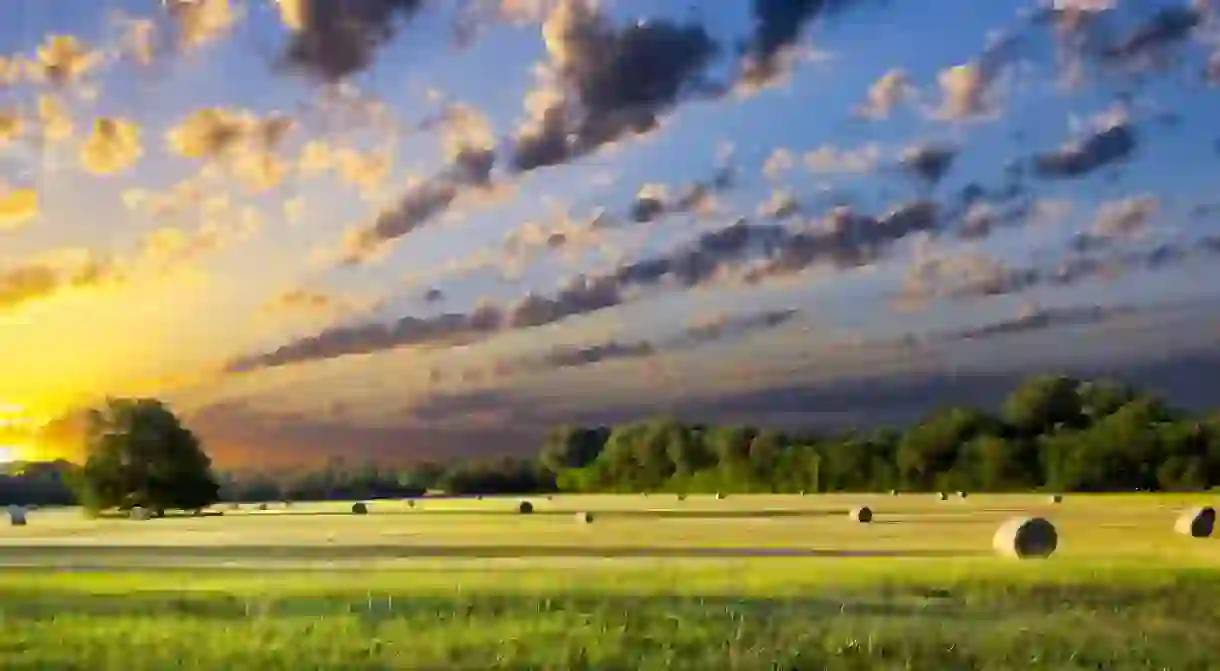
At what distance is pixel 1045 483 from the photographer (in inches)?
2552

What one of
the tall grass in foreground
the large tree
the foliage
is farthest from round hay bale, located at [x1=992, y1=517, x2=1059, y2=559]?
the large tree

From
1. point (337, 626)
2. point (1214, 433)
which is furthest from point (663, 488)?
point (337, 626)

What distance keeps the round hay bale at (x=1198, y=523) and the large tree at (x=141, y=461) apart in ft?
154

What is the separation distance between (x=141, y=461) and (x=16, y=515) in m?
6.08

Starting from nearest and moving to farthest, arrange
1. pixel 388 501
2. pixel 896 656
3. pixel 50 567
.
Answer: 1. pixel 896 656
2. pixel 50 567
3. pixel 388 501

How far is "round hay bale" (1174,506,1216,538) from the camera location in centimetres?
4094

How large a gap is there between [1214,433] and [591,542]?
35.9 m

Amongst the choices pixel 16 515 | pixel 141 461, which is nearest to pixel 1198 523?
pixel 141 461

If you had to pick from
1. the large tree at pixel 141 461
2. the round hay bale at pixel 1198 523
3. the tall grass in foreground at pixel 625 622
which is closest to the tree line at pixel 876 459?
the large tree at pixel 141 461

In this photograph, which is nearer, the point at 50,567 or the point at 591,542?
the point at 50,567

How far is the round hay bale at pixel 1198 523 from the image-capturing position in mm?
40938

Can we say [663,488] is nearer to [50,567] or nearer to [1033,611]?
[50,567]

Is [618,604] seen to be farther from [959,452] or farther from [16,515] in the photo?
[16,515]

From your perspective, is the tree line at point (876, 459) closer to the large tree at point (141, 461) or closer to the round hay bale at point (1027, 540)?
the large tree at point (141, 461)
